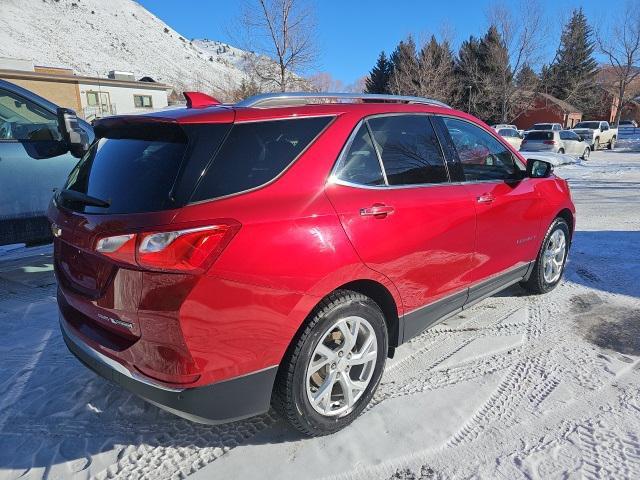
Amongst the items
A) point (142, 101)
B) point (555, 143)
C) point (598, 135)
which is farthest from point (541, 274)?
point (142, 101)

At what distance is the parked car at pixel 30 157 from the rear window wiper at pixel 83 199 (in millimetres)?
2172

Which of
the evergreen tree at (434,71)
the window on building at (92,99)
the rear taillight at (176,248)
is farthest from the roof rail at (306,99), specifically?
the window on building at (92,99)

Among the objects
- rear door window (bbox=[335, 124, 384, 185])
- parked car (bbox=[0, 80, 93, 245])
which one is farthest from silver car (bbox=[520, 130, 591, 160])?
rear door window (bbox=[335, 124, 384, 185])

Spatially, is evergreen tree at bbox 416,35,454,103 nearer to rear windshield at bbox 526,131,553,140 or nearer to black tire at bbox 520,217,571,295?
rear windshield at bbox 526,131,553,140

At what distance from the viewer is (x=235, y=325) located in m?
2.02

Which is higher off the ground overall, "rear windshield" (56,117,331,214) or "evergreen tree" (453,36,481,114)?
"evergreen tree" (453,36,481,114)

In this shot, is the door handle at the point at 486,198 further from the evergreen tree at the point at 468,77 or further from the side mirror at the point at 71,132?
the evergreen tree at the point at 468,77

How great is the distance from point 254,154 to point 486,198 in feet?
6.25

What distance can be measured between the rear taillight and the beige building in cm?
3552

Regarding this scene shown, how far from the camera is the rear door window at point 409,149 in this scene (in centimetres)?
274

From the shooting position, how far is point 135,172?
2.18 m

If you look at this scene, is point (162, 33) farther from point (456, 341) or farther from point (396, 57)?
point (456, 341)

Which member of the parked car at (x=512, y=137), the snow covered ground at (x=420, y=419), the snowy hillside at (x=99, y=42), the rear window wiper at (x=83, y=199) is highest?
the snowy hillside at (x=99, y=42)

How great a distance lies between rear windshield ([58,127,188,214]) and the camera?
2025mm
